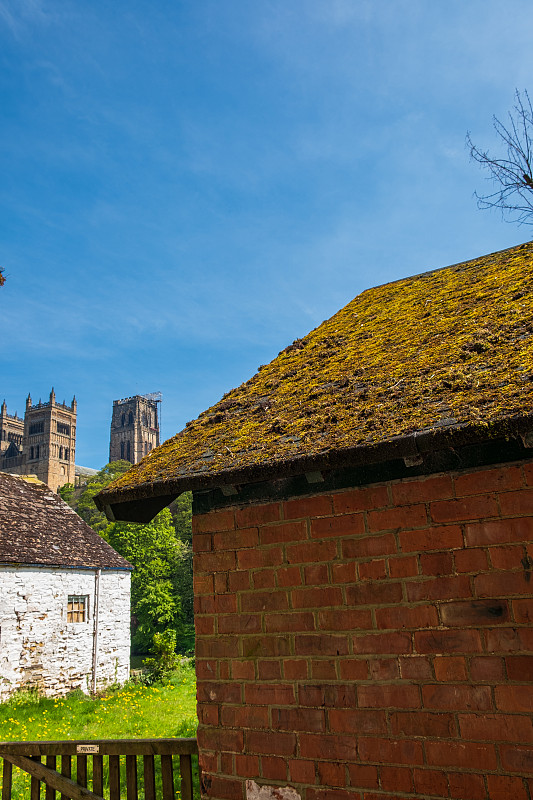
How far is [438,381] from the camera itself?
3.84m

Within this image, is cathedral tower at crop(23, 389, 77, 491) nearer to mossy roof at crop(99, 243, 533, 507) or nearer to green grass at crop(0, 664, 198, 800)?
green grass at crop(0, 664, 198, 800)

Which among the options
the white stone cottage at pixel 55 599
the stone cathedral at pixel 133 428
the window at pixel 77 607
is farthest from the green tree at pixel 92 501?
the stone cathedral at pixel 133 428

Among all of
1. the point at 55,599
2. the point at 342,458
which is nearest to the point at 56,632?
the point at 55,599

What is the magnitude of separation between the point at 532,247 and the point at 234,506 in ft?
16.8

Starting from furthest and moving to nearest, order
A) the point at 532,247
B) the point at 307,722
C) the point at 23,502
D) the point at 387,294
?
the point at 23,502 → the point at 387,294 → the point at 532,247 → the point at 307,722

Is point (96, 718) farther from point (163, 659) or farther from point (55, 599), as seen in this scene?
point (163, 659)

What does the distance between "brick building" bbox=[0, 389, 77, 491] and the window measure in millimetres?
94286

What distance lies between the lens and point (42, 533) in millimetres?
19422

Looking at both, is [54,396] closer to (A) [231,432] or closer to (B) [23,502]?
(B) [23,502]

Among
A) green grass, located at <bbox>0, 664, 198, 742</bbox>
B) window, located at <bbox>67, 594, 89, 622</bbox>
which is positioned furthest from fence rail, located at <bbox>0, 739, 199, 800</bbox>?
window, located at <bbox>67, 594, 89, 622</bbox>

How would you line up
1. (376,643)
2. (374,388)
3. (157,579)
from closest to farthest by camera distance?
(376,643) < (374,388) < (157,579)

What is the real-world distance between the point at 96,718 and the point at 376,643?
12.4m

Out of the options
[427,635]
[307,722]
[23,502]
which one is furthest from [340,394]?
[23,502]

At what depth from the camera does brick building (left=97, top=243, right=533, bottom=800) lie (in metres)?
3.11
